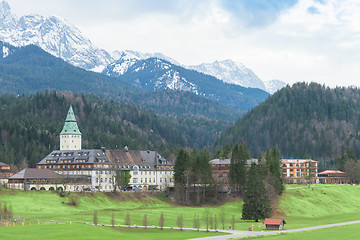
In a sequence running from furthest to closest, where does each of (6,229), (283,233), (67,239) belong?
(283,233), (6,229), (67,239)

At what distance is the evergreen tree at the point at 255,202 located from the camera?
16725 centimetres

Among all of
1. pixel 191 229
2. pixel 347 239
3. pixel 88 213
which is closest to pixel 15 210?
pixel 88 213

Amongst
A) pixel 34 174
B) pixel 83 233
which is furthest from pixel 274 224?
pixel 34 174

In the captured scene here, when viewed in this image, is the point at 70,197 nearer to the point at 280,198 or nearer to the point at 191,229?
the point at 191,229

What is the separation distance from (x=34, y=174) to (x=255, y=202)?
6401 centimetres

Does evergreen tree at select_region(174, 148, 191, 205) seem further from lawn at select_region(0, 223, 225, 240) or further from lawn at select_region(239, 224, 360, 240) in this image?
lawn at select_region(0, 223, 225, 240)

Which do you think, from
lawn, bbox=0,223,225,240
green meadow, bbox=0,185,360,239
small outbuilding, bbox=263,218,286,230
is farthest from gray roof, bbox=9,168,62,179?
small outbuilding, bbox=263,218,286,230

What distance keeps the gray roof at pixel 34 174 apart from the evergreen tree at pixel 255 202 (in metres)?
56.2

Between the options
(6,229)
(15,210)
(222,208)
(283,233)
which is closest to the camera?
(6,229)

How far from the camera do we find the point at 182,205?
18938 cm

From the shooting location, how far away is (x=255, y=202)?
16812 centimetres

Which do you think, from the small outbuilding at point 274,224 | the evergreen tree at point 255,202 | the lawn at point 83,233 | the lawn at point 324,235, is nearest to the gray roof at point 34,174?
the evergreen tree at point 255,202

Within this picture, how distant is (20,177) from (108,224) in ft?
200

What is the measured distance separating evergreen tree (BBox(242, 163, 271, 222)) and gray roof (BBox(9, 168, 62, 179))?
56.2 metres
